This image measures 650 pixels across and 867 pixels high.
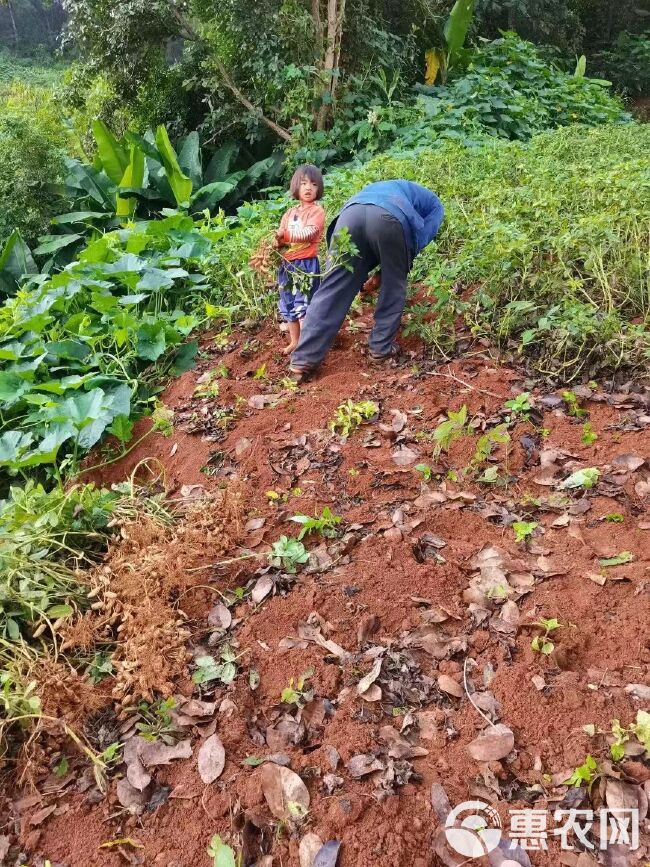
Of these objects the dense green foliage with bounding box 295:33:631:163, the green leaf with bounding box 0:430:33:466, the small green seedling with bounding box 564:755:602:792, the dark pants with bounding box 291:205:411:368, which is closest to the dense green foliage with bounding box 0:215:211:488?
the green leaf with bounding box 0:430:33:466

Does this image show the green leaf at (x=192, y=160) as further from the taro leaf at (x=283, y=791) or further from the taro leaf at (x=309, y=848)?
the taro leaf at (x=309, y=848)

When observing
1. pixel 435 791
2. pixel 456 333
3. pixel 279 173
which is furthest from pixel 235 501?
pixel 279 173

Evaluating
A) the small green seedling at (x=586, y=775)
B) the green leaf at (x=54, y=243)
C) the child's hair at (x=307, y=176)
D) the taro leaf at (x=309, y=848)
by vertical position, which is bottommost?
the taro leaf at (x=309, y=848)

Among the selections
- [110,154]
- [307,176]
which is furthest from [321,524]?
[110,154]

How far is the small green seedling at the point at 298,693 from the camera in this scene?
84.0 inches

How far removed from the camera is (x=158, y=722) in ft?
7.11

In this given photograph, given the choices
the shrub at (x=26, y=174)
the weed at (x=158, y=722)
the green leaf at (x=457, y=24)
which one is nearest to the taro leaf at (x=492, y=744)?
the weed at (x=158, y=722)

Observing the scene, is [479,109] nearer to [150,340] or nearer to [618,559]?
[150,340]

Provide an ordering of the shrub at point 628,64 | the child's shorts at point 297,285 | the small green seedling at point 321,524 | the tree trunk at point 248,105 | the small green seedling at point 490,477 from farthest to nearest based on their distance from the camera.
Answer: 1. the shrub at point 628,64
2. the tree trunk at point 248,105
3. the child's shorts at point 297,285
4. the small green seedling at point 490,477
5. the small green seedling at point 321,524

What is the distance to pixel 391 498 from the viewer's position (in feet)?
9.59

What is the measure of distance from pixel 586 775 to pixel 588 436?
65.5 inches

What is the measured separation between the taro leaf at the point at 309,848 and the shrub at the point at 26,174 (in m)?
6.87

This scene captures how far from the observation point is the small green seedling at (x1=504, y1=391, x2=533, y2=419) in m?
3.29

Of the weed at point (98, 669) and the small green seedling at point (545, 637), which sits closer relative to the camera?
the small green seedling at point (545, 637)
